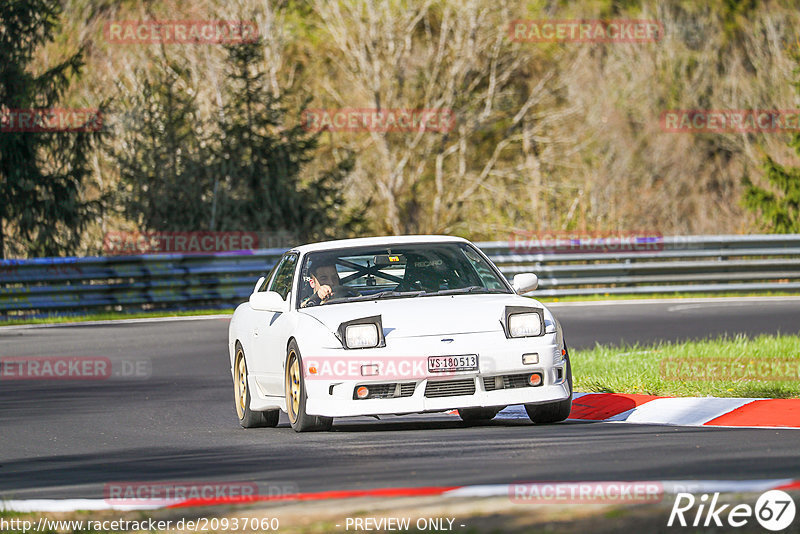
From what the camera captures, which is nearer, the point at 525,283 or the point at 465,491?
the point at 465,491

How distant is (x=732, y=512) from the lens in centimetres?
574

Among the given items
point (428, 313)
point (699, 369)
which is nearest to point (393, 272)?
point (428, 313)

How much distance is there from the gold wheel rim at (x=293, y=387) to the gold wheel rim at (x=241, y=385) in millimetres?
1132

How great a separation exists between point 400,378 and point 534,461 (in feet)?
6.63

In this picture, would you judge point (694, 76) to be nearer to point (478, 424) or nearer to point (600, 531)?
point (478, 424)

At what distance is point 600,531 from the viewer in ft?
17.8

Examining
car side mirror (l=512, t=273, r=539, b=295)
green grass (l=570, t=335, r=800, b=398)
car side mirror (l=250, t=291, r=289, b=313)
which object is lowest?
green grass (l=570, t=335, r=800, b=398)

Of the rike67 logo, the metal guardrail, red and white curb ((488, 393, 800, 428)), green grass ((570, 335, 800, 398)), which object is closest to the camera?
the rike67 logo

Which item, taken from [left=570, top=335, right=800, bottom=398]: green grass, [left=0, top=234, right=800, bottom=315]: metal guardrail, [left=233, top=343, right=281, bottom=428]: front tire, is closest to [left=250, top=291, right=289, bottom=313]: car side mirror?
[left=233, top=343, right=281, bottom=428]: front tire

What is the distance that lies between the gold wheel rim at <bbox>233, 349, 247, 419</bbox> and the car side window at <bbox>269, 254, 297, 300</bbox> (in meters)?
0.66

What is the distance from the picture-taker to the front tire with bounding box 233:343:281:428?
1116 cm

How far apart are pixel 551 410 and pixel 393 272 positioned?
1.80 metres

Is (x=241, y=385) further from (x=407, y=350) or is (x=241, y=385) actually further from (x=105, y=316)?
(x=105, y=316)

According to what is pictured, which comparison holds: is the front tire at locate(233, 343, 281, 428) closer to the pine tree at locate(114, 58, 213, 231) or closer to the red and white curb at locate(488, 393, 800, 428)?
the red and white curb at locate(488, 393, 800, 428)
